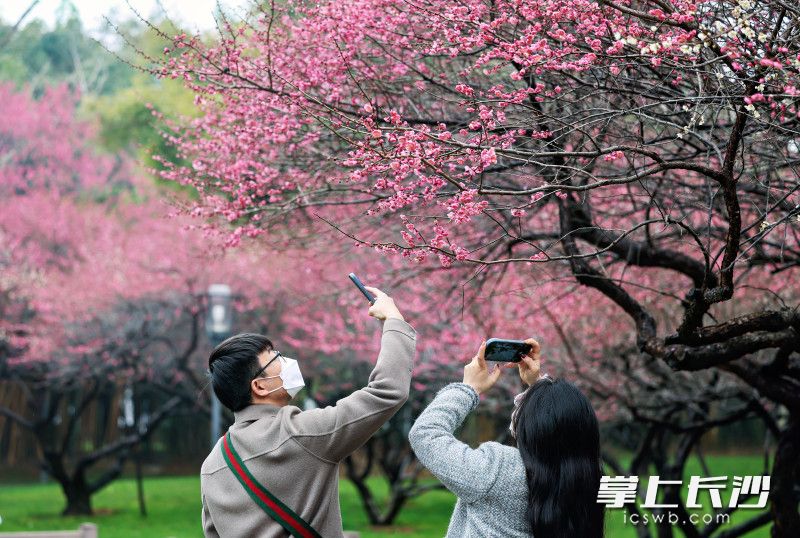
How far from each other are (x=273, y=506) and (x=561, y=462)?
0.80 meters

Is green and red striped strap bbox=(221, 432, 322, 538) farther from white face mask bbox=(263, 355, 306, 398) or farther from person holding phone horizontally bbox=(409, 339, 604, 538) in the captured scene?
person holding phone horizontally bbox=(409, 339, 604, 538)

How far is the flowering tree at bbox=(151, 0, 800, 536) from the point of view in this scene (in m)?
4.10

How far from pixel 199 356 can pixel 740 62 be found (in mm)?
13977

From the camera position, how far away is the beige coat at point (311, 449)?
8.73 feet

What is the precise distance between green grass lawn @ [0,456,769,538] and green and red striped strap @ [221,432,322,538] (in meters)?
9.72

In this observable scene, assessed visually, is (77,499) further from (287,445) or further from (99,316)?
(287,445)

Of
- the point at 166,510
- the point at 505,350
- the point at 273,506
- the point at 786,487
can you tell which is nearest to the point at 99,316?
the point at 166,510

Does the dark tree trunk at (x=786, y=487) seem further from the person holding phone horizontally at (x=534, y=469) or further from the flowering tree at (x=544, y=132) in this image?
the person holding phone horizontally at (x=534, y=469)

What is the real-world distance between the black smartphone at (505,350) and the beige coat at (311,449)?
8.9 inches

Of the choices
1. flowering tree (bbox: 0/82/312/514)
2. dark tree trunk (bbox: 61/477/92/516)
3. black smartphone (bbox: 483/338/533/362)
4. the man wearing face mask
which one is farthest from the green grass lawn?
the man wearing face mask

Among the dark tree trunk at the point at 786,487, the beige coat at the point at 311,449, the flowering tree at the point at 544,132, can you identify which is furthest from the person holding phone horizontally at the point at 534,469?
the dark tree trunk at the point at 786,487

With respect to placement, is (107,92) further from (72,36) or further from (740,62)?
(740,62)

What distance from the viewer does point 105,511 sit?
56.0 feet

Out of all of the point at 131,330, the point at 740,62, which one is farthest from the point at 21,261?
the point at 740,62
